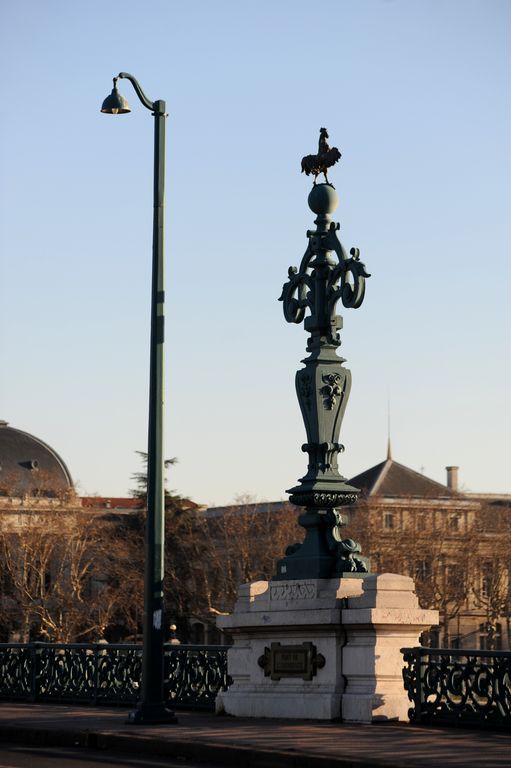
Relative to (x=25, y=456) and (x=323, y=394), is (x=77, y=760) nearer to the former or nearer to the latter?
(x=323, y=394)

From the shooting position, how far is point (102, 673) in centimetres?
2375

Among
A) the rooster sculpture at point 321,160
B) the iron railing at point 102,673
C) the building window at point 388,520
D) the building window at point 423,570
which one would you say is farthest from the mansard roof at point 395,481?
the rooster sculpture at point 321,160

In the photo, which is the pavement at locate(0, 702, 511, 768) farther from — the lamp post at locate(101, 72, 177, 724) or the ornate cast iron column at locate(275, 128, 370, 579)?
the ornate cast iron column at locate(275, 128, 370, 579)

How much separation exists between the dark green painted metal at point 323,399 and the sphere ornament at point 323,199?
0.01 meters

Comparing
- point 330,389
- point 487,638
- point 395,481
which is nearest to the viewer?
point 330,389

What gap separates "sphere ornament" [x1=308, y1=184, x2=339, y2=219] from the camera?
67.0 ft

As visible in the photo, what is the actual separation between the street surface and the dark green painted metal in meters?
3.81

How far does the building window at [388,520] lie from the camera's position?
88.9 m

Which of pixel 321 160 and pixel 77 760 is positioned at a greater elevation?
pixel 321 160

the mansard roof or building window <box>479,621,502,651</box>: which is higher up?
the mansard roof

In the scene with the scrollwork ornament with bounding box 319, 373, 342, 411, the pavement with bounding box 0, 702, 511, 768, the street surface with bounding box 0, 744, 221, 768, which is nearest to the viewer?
the pavement with bounding box 0, 702, 511, 768

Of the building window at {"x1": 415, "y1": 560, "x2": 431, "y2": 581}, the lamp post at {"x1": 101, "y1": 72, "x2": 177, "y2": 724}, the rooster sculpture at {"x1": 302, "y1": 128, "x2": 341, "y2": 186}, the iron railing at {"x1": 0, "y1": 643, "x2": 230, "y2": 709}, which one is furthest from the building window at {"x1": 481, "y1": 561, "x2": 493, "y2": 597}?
the lamp post at {"x1": 101, "y1": 72, "x2": 177, "y2": 724}

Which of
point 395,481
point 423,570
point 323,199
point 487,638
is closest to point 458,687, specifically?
point 323,199

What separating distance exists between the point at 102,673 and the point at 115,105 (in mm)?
8531
